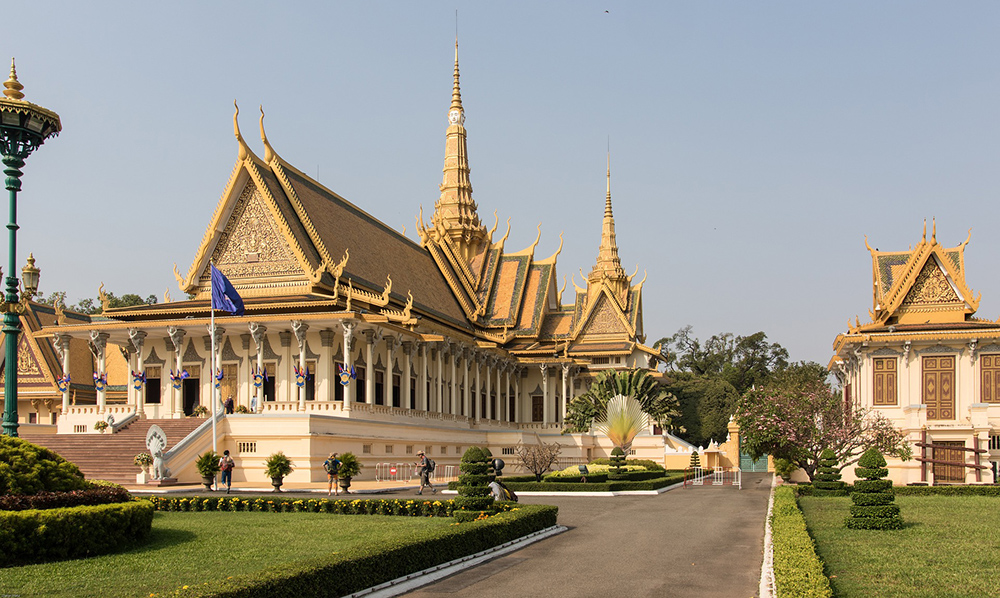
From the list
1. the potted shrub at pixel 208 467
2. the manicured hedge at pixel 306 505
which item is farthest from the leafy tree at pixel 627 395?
the manicured hedge at pixel 306 505

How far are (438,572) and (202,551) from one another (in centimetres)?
304

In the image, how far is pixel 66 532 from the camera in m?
11.5

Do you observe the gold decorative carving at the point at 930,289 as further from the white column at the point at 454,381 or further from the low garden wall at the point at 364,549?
the low garden wall at the point at 364,549

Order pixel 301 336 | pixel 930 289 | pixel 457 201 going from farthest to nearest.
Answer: pixel 457 201 < pixel 930 289 < pixel 301 336

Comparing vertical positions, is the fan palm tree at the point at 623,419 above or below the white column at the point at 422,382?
below

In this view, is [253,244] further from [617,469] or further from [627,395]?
[627,395]

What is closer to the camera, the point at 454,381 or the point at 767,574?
the point at 767,574

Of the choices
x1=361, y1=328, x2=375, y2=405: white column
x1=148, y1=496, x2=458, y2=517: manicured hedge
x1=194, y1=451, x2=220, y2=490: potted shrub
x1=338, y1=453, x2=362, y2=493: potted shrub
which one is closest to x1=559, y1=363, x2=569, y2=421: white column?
x1=361, y1=328, x2=375, y2=405: white column

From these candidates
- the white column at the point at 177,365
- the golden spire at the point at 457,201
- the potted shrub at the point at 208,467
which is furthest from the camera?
the golden spire at the point at 457,201

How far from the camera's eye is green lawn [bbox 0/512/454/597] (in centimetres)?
978

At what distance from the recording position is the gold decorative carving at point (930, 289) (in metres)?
36.1

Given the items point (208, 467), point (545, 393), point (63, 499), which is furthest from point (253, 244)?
point (63, 499)

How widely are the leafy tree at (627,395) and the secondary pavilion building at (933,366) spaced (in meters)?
9.87

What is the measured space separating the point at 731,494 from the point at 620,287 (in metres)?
43.0
